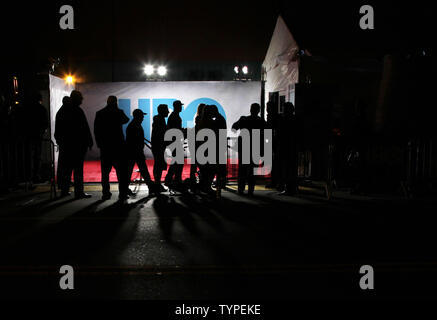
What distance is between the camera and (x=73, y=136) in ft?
29.0

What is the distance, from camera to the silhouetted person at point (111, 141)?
8656 mm

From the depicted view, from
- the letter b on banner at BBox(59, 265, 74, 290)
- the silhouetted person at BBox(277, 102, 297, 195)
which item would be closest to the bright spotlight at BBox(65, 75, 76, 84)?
the silhouetted person at BBox(277, 102, 297, 195)

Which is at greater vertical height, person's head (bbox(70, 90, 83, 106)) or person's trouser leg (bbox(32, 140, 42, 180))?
person's head (bbox(70, 90, 83, 106))

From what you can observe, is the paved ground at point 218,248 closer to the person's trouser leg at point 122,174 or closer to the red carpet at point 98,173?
the person's trouser leg at point 122,174

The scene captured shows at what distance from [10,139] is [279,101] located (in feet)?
25.0

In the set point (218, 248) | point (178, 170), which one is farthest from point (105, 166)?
point (218, 248)

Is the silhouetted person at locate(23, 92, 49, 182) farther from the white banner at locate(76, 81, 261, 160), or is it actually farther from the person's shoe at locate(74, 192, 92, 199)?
the white banner at locate(76, 81, 261, 160)

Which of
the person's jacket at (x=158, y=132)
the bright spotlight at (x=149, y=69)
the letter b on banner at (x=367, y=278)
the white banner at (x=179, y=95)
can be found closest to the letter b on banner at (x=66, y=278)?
the letter b on banner at (x=367, y=278)

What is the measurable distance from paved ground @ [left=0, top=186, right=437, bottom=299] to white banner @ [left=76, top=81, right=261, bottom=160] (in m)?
7.48

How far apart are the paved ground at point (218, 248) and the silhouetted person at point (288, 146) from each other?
3.68 feet

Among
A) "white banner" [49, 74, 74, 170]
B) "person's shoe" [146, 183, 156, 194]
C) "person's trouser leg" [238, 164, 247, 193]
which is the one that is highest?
"white banner" [49, 74, 74, 170]

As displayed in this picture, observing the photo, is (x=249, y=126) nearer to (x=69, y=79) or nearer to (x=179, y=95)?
(x=179, y=95)

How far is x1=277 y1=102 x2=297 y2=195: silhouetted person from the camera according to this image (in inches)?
372

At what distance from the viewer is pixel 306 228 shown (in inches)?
248
